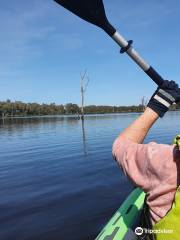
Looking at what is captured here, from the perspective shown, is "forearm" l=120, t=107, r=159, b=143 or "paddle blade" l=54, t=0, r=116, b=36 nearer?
"forearm" l=120, t=107, r=159, b=143

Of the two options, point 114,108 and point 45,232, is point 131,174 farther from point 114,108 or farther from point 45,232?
point 114,108

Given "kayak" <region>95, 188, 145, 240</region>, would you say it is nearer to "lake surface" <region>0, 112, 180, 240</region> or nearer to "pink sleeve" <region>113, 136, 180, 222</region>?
"pink sleeve" <region>113, 136, 180, 222</region>

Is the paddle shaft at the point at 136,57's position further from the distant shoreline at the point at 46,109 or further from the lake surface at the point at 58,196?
the distant shoreline at the point at 46,109

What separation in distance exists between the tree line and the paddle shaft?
129 m

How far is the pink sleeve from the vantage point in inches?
87.3

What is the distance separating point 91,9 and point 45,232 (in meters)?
5.15

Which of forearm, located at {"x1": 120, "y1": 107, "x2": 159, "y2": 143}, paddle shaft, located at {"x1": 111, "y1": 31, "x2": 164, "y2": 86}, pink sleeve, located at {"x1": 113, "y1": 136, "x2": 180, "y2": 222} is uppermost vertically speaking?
paddle shaft, located at {"x1": 111, "y1": 31, "x2": 164, "y2": 86}

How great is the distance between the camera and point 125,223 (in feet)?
14.4

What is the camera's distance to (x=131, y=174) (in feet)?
7.73

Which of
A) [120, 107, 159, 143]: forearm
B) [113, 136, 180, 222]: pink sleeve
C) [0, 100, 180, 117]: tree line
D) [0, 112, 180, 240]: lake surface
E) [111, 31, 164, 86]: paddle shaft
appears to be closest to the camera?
[113, 136, 180, 222]: pink sleeve

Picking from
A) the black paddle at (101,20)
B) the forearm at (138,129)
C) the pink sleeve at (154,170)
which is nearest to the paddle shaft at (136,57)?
the black paddle at (101,20)

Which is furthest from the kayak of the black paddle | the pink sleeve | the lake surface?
the lake surface

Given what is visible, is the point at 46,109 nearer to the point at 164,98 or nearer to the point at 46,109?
the point at 46,109

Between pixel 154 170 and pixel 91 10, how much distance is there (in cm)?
178
